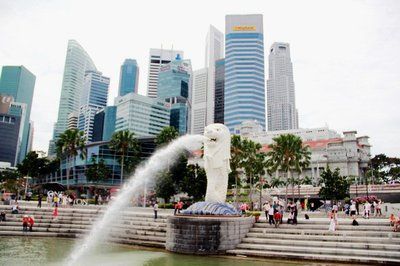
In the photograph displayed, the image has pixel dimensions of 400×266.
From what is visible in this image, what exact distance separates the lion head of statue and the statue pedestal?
373 centimetres

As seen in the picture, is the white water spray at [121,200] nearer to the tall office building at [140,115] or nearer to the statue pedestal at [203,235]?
the statue pedestal at [203,235]

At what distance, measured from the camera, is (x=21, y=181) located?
80000 millimetres

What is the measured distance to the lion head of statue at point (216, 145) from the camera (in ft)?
68.8

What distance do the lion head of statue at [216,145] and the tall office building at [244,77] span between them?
155m

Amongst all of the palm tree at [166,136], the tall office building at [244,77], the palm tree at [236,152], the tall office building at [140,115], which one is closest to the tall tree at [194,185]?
the palm tree at [236,152]

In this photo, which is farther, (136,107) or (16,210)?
(136,107)

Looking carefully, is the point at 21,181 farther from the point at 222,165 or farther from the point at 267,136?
the point at 267,136

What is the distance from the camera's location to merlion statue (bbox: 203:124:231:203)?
2089 cm

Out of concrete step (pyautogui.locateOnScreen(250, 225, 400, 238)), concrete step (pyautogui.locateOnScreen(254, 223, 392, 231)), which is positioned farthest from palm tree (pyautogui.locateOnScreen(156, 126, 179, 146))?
concrete step (pyautogui.locateOnScreen(250, 225, 400, 238))

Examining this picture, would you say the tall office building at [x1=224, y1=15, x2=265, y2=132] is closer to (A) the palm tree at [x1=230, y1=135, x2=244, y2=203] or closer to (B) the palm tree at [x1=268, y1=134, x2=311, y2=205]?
(B) the palm tree at [x1=268, y1=134, x2=311, y2=205]

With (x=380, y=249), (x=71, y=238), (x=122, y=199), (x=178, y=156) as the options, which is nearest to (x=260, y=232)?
(x=380, y=249)

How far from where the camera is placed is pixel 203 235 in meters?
17.9

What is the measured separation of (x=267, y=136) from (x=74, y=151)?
357ft

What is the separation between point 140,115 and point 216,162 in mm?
141516
